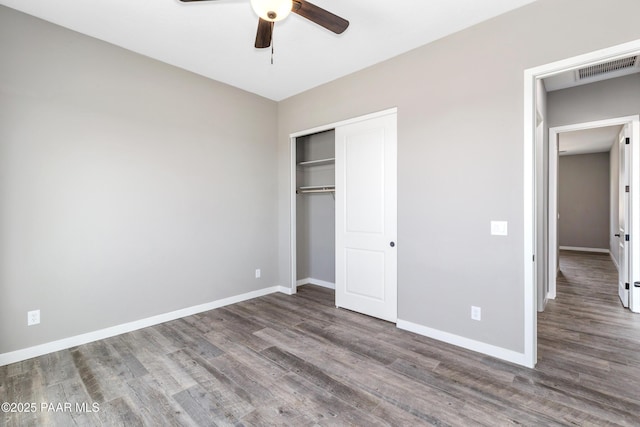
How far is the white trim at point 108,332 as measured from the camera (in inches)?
98.8

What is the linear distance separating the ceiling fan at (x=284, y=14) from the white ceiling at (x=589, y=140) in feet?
19.0

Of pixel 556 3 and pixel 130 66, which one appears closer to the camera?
pixel 556 3

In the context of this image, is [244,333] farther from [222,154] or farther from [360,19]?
[360,19]

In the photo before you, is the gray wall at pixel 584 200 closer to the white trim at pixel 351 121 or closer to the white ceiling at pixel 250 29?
the white trim at pixel 351 121

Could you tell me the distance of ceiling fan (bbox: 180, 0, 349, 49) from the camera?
1712 mm

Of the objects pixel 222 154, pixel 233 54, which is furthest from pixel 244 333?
pixel 233 54

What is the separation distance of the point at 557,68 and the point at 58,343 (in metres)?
4.73

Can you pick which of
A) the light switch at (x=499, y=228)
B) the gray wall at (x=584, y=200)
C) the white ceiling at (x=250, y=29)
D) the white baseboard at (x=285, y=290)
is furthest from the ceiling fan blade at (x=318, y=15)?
the gray wall at (x=584, y=200)

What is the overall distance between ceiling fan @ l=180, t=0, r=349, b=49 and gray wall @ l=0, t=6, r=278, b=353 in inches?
67.2

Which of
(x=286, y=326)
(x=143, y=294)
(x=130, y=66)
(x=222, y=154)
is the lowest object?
(x=286, y=326)

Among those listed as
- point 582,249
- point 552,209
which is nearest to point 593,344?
point 552,209

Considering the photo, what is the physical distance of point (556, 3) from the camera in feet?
7.36

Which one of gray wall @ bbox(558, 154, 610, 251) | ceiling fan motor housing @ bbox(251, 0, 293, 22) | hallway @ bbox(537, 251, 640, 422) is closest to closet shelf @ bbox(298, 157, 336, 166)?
ceiling fan motor housing @ bbox(251, 0, 293, 22)

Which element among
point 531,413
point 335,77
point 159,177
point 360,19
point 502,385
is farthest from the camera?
point 335,77
